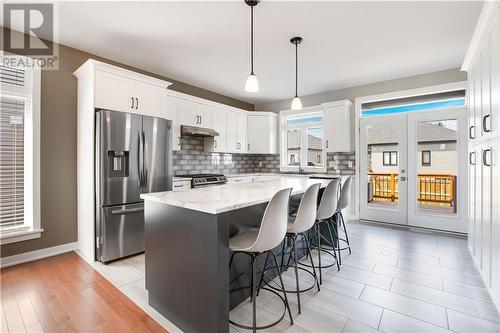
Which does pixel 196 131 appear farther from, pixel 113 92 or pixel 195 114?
pixel 113 92

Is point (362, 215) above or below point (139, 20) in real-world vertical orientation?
below

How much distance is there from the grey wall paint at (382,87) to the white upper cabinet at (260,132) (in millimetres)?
558

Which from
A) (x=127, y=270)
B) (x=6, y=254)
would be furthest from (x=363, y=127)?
(x=6, y=254)

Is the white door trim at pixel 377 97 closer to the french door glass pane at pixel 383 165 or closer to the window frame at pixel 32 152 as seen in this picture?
the french door glass pane at pixel 383 165

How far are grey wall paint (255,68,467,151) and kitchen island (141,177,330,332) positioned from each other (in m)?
4.00

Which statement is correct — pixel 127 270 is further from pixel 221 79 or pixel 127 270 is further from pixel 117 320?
pixel 221 79

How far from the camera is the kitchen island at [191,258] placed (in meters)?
1.51

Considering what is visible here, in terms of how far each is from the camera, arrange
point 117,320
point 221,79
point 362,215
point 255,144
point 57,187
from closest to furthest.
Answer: point 117,320
point 57,187
point 221,79
point 362,215
point 255,144

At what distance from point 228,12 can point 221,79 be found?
2068 mm

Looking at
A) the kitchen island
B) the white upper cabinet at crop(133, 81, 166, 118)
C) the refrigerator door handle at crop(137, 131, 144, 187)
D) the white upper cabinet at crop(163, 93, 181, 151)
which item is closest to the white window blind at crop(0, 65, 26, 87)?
the white upper cabinet at crop(133, 81, 166, 118)

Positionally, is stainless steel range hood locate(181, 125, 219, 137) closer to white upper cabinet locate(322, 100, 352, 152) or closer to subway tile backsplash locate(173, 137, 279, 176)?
subway tile backsplash locate(173, 137, 279, 176)

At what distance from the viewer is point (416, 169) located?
14.2 feet

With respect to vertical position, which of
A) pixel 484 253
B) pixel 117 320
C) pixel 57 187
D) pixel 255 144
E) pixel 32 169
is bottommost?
pixel 117 320

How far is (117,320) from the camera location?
1.86 metres
